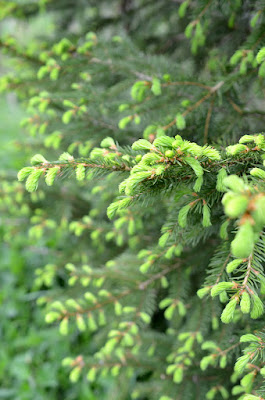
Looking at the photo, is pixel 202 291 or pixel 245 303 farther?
pixel 202 291

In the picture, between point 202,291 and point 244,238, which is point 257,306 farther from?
point 244,238

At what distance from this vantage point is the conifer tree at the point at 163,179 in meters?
1.06

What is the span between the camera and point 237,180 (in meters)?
0.72

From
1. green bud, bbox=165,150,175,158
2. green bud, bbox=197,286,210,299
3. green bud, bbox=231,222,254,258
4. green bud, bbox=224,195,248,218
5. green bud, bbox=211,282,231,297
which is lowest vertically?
green bud, bbox=197,286,210,299

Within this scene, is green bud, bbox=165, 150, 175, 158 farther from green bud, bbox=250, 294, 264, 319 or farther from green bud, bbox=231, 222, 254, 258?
green bud, bbox=250, 294, 264, 319

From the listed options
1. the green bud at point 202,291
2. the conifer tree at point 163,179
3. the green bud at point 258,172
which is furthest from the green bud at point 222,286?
the green bud at point 258,172

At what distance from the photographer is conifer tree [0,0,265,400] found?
1060 mm

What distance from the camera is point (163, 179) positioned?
3.48ft

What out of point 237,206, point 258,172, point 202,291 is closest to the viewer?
point 237,206

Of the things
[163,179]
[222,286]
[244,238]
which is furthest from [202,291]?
[244,238]

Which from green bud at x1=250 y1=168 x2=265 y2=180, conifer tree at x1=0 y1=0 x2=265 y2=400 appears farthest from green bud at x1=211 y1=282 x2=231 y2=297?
green bud at x1=250 y1=168 x2=265 y2=180

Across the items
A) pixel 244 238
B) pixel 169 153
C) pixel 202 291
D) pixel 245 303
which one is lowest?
pixel 202 291

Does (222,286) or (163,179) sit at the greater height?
(163,179)

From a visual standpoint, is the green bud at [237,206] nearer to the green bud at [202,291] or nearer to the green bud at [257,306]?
the green bud at [257,306]
